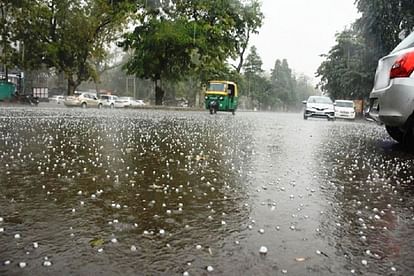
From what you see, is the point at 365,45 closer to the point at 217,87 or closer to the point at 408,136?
the point at 217,87

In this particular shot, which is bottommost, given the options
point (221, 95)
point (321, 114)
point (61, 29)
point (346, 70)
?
point (321, 114)

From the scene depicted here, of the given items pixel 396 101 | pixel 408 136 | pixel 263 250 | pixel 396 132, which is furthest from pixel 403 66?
pixel 263 250

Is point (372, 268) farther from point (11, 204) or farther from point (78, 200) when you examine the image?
point (11, 204)

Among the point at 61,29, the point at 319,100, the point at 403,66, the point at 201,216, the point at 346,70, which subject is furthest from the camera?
the point at 346,70

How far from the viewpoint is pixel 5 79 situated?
3697 centimetres

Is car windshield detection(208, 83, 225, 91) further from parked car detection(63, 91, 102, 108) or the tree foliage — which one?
Answer: parked car detection(63, 91, 102, 108)

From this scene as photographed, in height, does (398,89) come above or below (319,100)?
below

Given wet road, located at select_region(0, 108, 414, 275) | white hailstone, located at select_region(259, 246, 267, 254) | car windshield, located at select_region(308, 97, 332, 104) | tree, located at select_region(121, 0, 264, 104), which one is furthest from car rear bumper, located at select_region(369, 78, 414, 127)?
tree, located at select_region(121, 0, 264, 104)

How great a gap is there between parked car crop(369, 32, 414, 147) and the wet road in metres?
0.72

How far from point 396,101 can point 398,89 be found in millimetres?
172

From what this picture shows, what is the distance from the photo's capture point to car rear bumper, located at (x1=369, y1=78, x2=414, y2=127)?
5.37m

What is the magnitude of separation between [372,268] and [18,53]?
40528 mm

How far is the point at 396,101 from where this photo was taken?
556 centimetres

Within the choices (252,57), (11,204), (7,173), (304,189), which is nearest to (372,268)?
(304,189)
